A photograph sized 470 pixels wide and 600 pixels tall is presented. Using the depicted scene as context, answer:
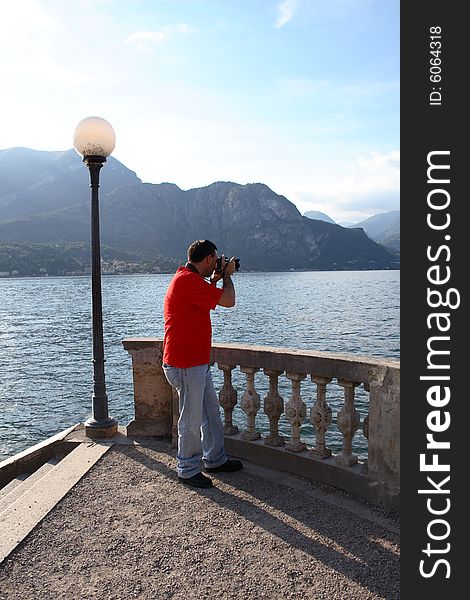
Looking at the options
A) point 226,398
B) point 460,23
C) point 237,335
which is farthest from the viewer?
point 237,335

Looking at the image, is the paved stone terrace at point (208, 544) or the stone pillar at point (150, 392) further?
the stone pillar at point (150, 392)

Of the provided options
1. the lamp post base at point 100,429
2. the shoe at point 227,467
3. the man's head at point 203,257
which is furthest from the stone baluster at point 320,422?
the lamp post base at point 100,429

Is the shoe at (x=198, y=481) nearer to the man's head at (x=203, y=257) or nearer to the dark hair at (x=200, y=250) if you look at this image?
the man's head at (x=203, y=257)

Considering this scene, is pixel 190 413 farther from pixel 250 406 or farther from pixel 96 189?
pixel 96 189

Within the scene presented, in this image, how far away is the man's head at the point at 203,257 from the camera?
474 cm

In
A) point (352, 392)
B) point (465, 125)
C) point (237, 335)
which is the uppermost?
point (465, 125)

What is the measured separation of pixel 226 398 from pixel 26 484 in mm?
2319

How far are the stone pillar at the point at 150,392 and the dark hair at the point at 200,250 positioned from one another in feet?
5.36

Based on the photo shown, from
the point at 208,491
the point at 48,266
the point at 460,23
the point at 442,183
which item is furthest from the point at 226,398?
the point at 48,266

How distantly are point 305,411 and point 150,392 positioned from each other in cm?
177

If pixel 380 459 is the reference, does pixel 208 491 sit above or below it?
below

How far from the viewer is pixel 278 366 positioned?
5.18 m

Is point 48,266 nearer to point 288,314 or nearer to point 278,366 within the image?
point 288,314

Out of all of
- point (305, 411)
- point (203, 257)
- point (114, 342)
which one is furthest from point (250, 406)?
point (114, 342)
